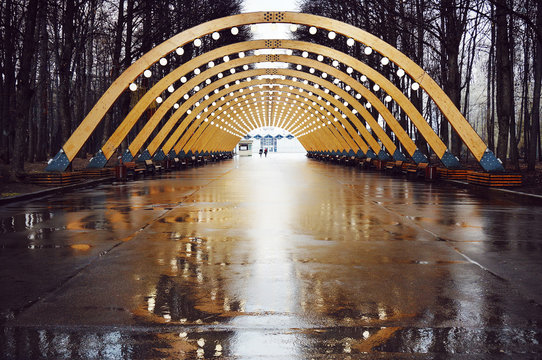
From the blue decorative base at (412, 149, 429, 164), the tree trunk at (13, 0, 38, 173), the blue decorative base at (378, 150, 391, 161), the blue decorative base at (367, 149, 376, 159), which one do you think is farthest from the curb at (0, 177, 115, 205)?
the blue decorative base at (367, 149, 376, 159)

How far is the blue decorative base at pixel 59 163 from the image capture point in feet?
75.5

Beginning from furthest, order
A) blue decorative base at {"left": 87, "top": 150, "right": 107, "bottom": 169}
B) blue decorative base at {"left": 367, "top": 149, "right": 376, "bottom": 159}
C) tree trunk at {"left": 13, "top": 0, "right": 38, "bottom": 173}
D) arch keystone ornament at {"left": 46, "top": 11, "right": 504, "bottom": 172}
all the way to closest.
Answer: blue decorative base at {"left": 367, "top": 149, "right": 376, "bottom": 159} → blue decorative base at {"left": 87, "top": 150, "right": 107, "bottom": 169} → arch keystone ornament at {"left": 46, "top": 11, "right": 504, "bottom": 172} → tree trunk at {"left": 13, "top": 0, "right": 38, "bottom": 173}

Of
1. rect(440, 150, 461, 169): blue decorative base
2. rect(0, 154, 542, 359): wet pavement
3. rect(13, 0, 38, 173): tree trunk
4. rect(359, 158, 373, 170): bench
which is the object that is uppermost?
rect(13, 0, 38, 173): tree trunk

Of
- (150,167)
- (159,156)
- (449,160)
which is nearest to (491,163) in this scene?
(449,160)

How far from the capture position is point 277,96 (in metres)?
61.8

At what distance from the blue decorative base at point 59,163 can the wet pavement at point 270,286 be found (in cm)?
1039

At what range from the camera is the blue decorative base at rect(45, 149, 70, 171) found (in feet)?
75.5

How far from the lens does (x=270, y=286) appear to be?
253 inches

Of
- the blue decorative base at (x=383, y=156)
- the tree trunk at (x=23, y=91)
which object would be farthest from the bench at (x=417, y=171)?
the tree trunk at (x=23, y=91)

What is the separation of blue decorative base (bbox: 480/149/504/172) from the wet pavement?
9.71 meters

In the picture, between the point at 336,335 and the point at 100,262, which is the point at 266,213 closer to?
the point at 100,262

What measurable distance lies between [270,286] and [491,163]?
709 inches

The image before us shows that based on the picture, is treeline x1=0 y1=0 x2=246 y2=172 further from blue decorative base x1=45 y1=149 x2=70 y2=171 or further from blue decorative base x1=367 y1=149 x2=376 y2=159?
blue decorative base x1=367 y1=149 x2=376 y2=159

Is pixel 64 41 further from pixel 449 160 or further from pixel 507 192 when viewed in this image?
pixel 507 192
